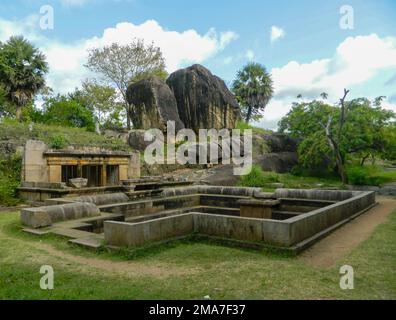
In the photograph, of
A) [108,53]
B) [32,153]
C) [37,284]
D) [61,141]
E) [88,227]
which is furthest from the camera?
[108,53]

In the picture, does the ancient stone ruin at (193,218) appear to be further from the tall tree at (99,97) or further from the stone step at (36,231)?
the tall tree at (99,97)

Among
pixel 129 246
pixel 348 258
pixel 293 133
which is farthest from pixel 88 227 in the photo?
pixel 293 133

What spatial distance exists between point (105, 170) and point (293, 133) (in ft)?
45.9

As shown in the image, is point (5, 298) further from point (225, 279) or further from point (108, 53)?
point (108, 53)

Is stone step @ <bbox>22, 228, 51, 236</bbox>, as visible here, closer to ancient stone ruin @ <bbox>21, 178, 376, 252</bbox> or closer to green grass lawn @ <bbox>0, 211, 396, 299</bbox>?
ancient stone ruin @ <bbox>21, 178, 376, 252</bbox>

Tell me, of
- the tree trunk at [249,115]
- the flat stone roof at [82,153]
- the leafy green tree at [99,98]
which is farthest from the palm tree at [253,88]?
the flat stone roof at [82,153]

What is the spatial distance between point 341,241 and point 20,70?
84.3 feet

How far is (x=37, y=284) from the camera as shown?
4539mm

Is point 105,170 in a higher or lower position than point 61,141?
lower

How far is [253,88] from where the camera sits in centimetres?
4241

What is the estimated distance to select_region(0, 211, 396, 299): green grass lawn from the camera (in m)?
4.25

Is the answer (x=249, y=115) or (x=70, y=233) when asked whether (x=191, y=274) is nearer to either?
(x=70, y=233)

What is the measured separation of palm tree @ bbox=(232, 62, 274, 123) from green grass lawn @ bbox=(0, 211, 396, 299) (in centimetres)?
3697
